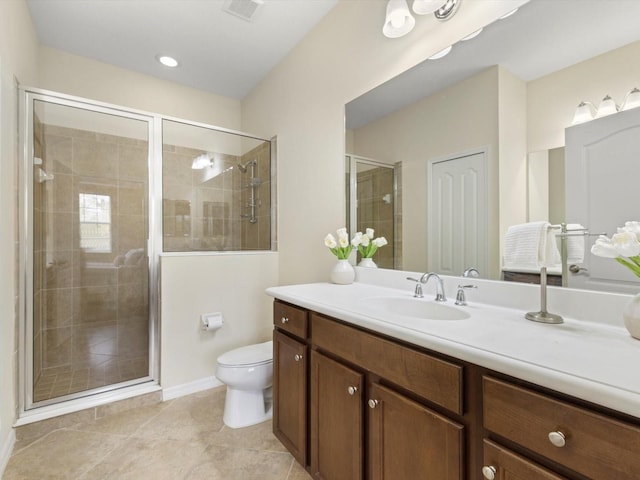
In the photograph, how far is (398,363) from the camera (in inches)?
36.8

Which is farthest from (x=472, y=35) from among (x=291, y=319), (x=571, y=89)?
(x=291, y=319)

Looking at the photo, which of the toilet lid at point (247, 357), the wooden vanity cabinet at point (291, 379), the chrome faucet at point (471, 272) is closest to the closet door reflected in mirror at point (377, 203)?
the chrome faucet at point (471, 272)

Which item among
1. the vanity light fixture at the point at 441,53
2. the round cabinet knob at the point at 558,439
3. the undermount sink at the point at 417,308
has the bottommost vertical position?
the round cabinet knob at the point at 558,439

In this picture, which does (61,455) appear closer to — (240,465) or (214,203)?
(240,465)

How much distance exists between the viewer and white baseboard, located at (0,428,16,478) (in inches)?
57.9

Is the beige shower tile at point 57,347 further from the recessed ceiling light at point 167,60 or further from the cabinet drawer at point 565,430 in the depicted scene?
the cabinet drawer at point 565,430

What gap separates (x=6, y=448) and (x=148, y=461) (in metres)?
0.74

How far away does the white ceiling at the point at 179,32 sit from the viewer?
2.03 meters

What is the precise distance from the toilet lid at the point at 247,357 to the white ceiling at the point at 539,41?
1.77 m

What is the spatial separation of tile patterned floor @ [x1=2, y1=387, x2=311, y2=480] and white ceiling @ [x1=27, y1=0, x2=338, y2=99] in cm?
274

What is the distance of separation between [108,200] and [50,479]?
1.72 metres

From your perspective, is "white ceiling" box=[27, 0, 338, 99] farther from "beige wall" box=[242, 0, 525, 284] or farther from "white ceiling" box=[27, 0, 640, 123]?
"beige wall" box=[242, 0, 525, 284]

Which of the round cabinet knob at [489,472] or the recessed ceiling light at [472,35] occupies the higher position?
the recessed ceiling light at [472,35]

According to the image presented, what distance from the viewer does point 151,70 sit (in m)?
2.79
